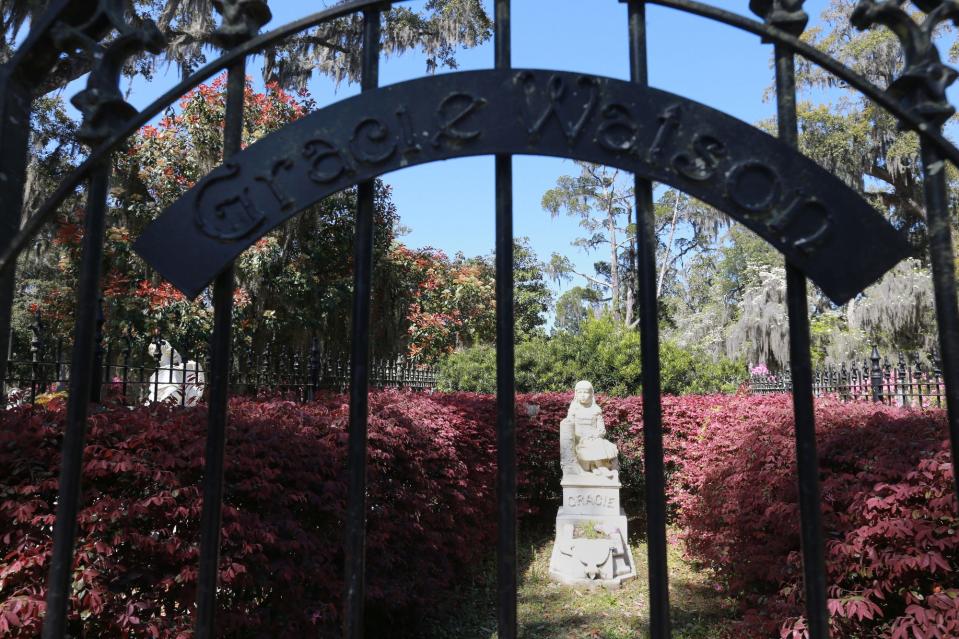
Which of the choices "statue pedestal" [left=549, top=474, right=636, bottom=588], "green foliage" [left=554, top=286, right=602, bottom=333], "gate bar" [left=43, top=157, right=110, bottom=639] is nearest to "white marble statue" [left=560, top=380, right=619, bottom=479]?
"statue pedestal" [left=549, top=474, right=636, bottom=588]

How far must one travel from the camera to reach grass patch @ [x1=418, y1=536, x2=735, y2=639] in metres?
5.76

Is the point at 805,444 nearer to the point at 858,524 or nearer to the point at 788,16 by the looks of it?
the point at 788,16

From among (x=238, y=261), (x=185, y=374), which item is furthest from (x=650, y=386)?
(x=238, y=261)

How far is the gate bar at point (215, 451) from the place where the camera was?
135 cm

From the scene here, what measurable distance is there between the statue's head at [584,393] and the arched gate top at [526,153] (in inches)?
294

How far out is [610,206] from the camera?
30.1m

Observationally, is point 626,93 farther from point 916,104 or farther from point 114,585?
point 114,585

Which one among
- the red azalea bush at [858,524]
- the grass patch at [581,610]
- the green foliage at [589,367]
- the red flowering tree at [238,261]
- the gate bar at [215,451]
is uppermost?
the red flowering tree at [238,261]

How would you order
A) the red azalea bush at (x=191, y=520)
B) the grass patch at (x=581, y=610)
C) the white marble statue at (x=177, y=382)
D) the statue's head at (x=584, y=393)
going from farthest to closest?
the statue's head at (x=584, y=393)
the grass patch at (x=581, y=610)
the white marble statue at (x=177, y=382)
the red azalea bush at (x=191, y=520)

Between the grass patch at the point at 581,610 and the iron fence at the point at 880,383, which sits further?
the iron fence at the point at 880,383

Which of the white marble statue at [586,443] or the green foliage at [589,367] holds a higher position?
the green foliage at [589,367]

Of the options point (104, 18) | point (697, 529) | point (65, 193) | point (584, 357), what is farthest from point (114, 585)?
point (584, 357)

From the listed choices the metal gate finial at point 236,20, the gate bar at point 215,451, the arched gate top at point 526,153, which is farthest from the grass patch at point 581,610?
the metal gate finial at point 236,20

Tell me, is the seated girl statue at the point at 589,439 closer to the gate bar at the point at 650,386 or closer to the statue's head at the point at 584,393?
the statue's head at the point at 584,393
